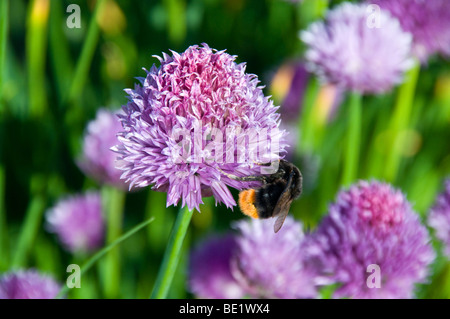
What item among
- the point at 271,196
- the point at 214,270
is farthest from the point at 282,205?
the point at 214,270

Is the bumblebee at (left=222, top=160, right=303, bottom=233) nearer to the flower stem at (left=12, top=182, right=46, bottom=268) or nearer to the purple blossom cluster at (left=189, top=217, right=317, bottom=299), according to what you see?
the purple blossom cluster at (left=189, top=217, right=317, bottom=299)

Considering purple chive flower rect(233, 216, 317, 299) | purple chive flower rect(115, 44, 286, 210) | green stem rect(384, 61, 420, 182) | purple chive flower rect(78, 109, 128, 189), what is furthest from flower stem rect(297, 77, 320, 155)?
purple chive flower rect(115, 44, 286, 210)

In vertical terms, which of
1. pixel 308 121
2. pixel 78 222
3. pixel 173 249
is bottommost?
pixel 173 249

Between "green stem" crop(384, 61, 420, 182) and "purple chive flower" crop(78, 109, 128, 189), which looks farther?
"green stem" crop(384, 61, 420, 182)

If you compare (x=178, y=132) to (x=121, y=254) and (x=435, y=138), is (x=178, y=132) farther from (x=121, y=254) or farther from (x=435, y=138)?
(x=435, y=138)

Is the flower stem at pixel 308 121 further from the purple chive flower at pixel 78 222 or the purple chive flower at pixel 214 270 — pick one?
the purple chive flower at pixel 78 222

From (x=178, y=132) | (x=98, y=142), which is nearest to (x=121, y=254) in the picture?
(x=98, y=142)

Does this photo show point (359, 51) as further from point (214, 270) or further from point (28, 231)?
point (28, 231)
